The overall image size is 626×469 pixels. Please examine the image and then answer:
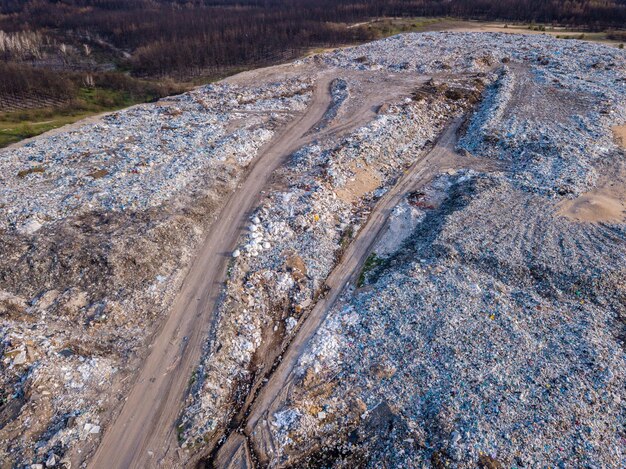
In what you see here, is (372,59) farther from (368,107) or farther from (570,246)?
(570,246)

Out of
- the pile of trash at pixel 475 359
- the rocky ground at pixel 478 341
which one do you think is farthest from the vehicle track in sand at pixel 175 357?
the pile of trash at pixel 475 359

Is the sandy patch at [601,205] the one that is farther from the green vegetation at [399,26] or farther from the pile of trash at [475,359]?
the green vegetation at [399,26]

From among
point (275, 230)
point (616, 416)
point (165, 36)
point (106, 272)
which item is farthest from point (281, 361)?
point (165, 36)

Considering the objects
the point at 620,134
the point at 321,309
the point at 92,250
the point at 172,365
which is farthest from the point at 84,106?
the point at 620,134

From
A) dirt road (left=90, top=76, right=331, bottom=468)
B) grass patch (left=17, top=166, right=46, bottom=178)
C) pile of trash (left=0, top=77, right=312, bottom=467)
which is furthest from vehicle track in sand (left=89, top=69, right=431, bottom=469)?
grass patch (left=17, top=166, right=46, bottom=178)

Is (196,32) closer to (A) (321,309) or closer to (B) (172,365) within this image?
(A) (321,309)

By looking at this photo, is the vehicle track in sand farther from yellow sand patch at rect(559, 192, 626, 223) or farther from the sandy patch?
the sandy patch
